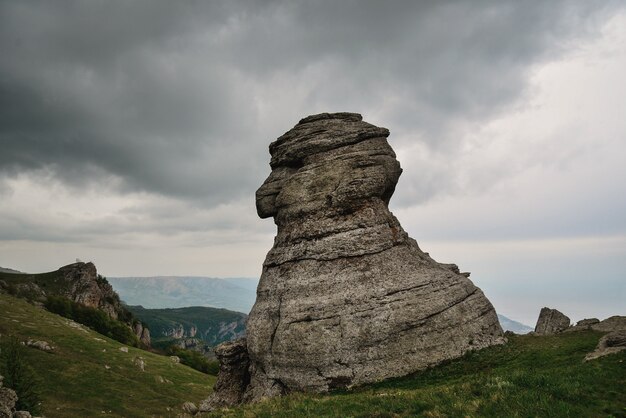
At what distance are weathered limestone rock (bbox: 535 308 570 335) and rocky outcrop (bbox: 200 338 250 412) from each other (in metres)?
36.3

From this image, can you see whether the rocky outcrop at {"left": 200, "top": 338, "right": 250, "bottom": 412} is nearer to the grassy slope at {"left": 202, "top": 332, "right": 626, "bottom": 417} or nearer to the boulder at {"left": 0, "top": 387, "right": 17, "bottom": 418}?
the grassy slope at {"left": 202, "top": 332, "right": 626, "bottom": 417}

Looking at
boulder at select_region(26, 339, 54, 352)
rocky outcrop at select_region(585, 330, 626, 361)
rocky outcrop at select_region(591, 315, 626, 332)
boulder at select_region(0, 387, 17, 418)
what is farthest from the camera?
boulder at select_region(26, 339, 54, 352)

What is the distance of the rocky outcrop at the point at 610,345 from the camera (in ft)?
85.9

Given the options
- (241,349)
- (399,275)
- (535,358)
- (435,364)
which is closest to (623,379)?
(535,358)

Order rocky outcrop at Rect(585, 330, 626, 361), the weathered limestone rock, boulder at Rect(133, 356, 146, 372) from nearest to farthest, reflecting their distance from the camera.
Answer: rocky outcrop at Rect(585, 330, 626, 361), the weathered limestone rock, boulder at Rect(133, 356, 146, 372)

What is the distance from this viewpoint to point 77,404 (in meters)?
57.6

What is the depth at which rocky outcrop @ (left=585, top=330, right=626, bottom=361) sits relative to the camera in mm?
26188

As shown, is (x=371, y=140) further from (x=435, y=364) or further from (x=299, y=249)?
(x=435, y=364)

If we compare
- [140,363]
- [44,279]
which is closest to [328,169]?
[140,363]

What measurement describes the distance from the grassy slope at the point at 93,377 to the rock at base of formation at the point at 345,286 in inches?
1181

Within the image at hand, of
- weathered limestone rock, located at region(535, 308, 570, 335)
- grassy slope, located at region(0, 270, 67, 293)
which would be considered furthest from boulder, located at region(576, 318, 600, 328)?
grassy slope, located at region(0, 270, 67, 293)

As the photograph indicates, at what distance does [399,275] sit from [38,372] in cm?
6223

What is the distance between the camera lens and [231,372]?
4159 cm

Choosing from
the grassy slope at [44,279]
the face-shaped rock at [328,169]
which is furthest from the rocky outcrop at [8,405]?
the grassy slope at [44,279]
